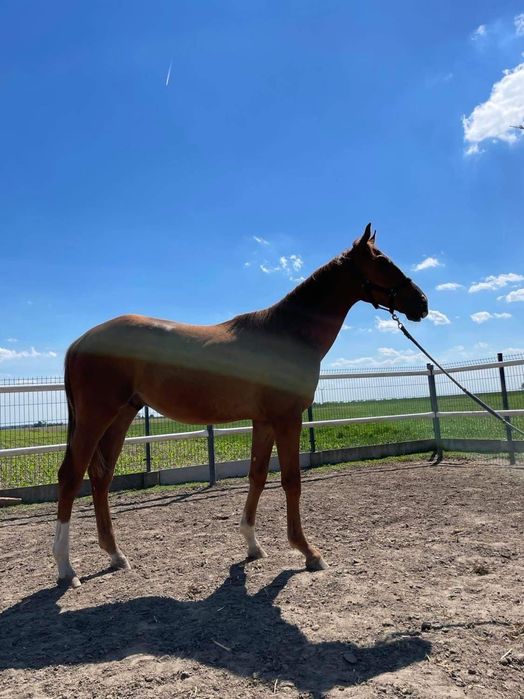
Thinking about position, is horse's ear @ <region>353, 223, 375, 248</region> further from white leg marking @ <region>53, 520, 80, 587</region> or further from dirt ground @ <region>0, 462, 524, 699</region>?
white leg marking @ <region>53, 520, 80, 587</region>

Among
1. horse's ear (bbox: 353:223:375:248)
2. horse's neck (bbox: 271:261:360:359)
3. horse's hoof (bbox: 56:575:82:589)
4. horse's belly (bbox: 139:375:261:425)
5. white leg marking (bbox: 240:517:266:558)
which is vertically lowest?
horse's hoof (bbox: 56:575:82:589)

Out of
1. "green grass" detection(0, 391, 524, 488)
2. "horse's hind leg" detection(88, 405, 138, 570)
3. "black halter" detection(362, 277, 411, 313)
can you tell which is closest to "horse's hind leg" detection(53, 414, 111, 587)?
"horse's hind leg" detection(88, 405, 138, 570)

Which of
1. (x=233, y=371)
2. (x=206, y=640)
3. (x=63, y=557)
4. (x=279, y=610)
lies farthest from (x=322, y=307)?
(x=63, y=557)

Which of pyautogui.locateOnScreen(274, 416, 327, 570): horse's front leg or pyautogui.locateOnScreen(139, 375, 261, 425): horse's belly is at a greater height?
pyautogui.locateOnScreen(139, 375, 261, 425): horse's belly

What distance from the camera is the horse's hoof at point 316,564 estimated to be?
3307mm

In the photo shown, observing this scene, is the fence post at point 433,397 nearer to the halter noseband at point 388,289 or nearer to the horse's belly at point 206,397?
the halter noseband at point 388,289

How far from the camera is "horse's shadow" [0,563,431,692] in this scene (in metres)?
2.06

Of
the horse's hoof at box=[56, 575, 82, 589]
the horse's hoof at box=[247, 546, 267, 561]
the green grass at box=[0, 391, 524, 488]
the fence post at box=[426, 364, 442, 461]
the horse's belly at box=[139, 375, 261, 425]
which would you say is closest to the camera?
the horse's hoof at box=[56, 575, 82, 589]

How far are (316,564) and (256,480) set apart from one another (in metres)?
0.79

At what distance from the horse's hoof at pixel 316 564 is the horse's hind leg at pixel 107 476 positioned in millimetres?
1418

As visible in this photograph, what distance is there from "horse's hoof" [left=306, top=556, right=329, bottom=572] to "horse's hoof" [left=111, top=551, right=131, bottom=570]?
55.3 inches

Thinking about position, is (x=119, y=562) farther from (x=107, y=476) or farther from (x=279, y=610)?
(x=279, y=610)

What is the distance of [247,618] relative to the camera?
2.61 m

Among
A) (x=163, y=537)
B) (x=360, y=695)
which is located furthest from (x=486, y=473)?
(x=360, y=695)
